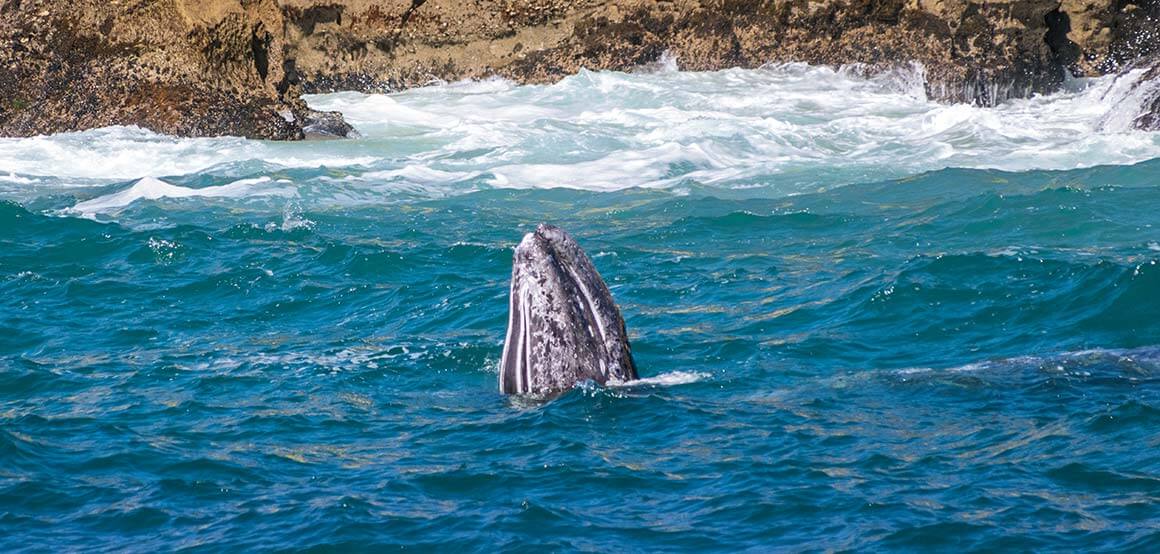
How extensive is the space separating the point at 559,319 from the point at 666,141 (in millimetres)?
12724

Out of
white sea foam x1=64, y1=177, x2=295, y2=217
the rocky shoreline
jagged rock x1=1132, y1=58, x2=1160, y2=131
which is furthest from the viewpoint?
the rocky shoreline

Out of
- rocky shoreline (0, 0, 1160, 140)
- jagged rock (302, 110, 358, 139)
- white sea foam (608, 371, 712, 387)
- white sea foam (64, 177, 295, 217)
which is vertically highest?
rocky shoreline (0, 0, 1160, 140)

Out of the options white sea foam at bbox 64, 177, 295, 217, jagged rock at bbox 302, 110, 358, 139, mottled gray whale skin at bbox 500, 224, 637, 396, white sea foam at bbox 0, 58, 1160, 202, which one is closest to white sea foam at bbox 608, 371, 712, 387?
mottled gray whale skin at bbox 500, 224, 637, 396

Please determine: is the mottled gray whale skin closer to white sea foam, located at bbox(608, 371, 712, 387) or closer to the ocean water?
the ocean water

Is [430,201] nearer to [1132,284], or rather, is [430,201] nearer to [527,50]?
[1132,284]

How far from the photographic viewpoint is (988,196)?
48.7ft

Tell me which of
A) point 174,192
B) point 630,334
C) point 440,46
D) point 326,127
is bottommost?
point 630,334

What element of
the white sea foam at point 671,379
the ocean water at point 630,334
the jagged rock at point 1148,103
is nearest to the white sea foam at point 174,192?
the ocean water at point 630,334

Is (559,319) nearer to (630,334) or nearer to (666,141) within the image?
(630,334)

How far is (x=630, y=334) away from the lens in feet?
33.2

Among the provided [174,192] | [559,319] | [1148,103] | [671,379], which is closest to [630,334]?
[671,379]

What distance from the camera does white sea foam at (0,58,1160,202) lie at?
1777cm

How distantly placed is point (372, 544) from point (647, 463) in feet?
5.10

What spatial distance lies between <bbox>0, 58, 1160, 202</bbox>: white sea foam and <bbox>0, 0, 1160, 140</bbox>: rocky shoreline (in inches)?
21.5
